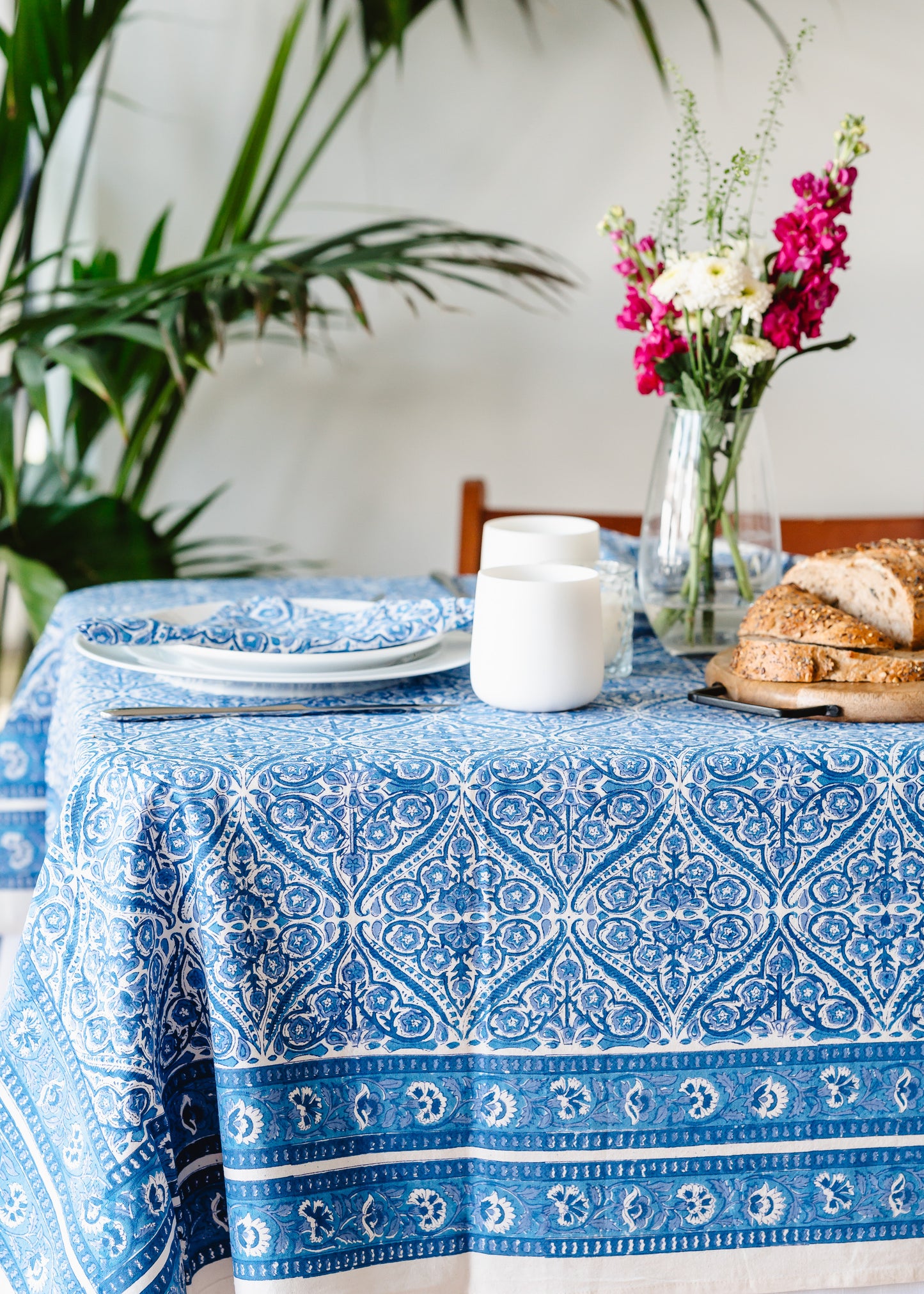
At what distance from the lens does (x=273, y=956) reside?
69cm

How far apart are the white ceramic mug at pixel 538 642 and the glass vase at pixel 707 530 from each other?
23 centimetres

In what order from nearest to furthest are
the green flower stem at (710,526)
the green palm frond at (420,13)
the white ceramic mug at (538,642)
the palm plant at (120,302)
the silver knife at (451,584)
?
1. the white ceramic mug at (538,642)
2. the green flower stem at (710,526)
3. the silver knife at (451,584)
4. the palm plant at (120,302)
5. the green palm frond at (420,13)

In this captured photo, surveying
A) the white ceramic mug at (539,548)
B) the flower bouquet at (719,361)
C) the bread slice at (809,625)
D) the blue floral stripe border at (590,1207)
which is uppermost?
the flower bouquet at (719,361)

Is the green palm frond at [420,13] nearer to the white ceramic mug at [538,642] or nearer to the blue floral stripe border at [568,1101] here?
the white ceramic mug at [538,642]

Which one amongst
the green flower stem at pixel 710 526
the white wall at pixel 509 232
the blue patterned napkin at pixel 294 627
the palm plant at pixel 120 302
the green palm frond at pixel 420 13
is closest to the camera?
the blue patterned napkin at pixel 294 627

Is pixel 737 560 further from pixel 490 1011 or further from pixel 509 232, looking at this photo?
pixel 509 232

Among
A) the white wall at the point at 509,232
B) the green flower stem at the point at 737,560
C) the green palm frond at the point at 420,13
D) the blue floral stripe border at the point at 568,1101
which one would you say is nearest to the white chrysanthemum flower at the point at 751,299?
the green flower stem at the point at 737,560

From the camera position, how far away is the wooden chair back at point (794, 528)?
1.71 m

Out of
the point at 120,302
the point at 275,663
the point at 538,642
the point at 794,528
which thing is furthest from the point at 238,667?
the point at 120,302

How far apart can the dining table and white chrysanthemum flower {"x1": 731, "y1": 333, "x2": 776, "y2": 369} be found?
0.35 metres

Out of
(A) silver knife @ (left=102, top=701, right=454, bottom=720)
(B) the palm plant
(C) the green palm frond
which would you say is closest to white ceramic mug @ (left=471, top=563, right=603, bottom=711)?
(A) silver knife @ (left=102, top=701, right=454, bottom=720)

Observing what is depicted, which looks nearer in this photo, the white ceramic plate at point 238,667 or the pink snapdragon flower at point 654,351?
the white ceramic plate at point 238,667

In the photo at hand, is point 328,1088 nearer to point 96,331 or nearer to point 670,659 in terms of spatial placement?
point 670,659

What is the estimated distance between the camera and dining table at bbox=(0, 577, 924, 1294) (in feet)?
2.24
